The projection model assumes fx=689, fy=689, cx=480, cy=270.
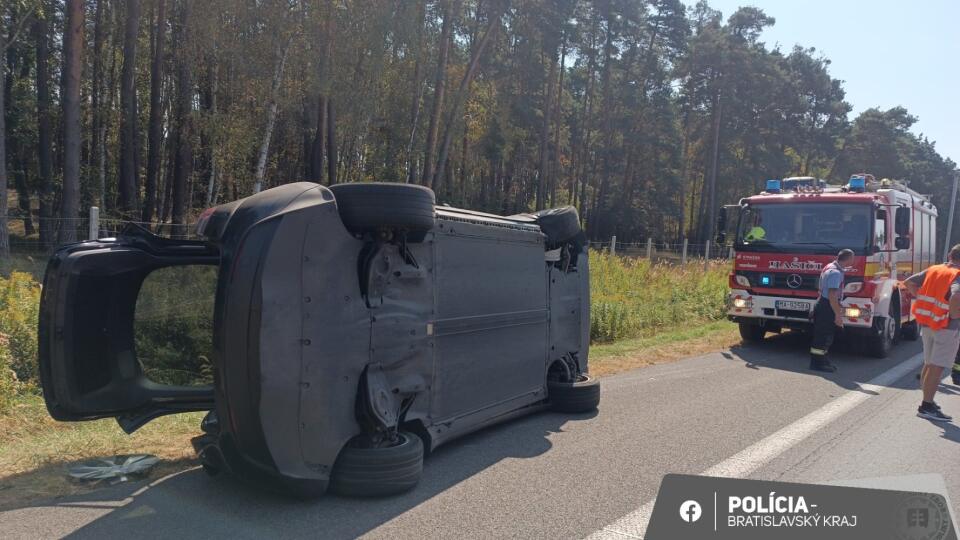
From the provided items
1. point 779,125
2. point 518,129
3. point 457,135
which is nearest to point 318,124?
point 457,135

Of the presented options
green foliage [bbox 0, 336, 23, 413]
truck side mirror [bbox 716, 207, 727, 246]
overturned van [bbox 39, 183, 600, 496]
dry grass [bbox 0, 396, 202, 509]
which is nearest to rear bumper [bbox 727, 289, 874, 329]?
truck side mirror [bbox 716, 207, 727, 246]

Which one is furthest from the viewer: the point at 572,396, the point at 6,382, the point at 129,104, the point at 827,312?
the point at 129,104

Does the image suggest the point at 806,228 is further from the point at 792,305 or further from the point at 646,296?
the point at 646,296

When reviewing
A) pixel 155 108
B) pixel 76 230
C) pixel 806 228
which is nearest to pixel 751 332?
pixel 806 228

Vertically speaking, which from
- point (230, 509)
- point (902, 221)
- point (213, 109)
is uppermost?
point (213, 109)

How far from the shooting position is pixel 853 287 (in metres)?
10.5

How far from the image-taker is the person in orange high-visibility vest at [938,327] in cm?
698

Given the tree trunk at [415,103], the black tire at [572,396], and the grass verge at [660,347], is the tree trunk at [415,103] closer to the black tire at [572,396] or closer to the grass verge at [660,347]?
the grass verge at [660,347]

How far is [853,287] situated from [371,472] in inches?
354

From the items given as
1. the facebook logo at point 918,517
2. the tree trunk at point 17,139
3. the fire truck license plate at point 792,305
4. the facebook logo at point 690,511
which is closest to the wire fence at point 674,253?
the fire truck license plate at point 792,305

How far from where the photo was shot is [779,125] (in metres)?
48.6

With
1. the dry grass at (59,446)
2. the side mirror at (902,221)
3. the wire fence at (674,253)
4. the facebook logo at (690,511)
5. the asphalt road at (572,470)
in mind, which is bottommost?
the asphalt road at (572,470)

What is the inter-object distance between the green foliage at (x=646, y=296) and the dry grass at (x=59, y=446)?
8.44m

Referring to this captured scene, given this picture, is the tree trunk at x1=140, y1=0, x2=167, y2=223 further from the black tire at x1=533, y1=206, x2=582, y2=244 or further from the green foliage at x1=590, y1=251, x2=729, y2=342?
the black tire at x1=533, y1=206, x2=582, y2=244
